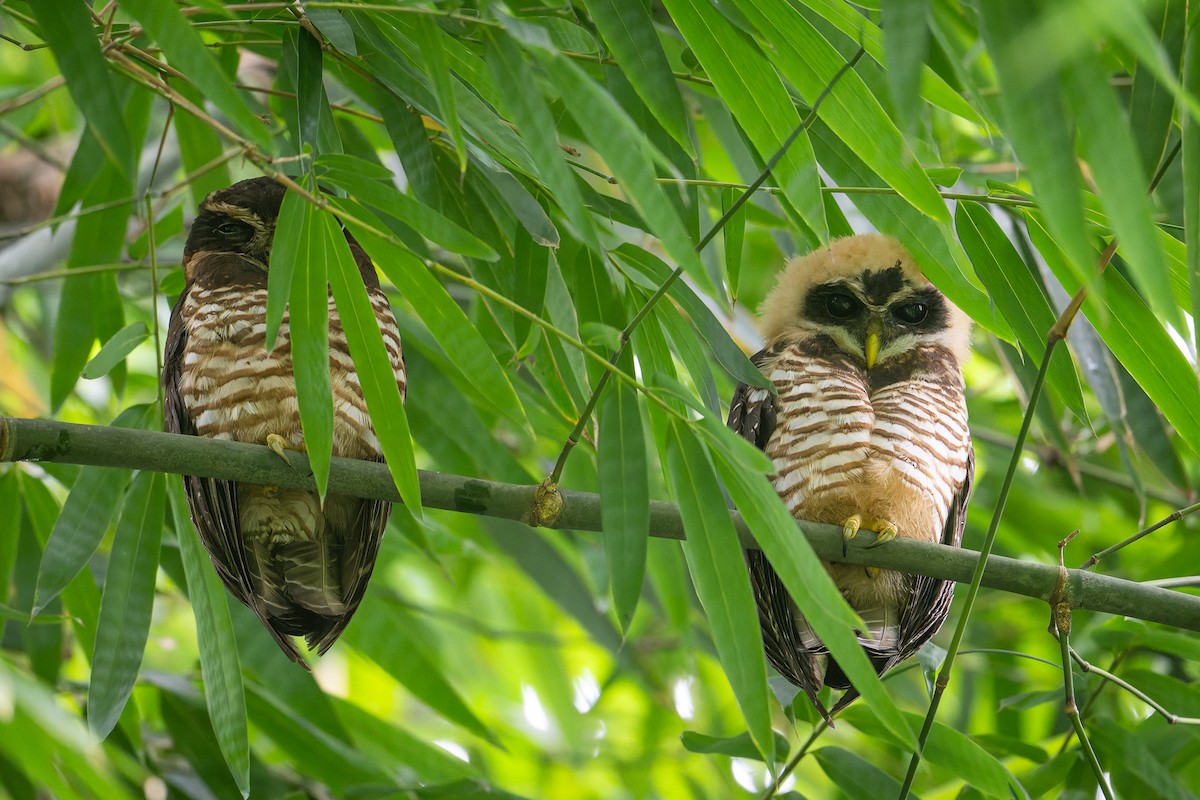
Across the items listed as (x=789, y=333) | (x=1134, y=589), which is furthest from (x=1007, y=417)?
(x=1134, y=589)

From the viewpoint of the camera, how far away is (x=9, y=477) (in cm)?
205

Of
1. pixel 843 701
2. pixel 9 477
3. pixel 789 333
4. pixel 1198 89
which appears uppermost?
pixel 1198 89

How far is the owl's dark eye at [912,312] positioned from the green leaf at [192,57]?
4.32ft

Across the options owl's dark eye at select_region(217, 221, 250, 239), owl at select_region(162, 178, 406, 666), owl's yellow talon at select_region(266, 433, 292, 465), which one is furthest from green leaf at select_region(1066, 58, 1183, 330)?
owl's dark eye at select_region(217, 221, 250, 239)

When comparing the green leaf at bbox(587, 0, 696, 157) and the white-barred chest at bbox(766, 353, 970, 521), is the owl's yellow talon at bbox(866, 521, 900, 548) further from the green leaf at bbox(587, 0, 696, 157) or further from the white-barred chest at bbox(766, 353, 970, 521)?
the green leaf at bbox(587, 0, 696, 157)

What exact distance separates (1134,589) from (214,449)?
1.08 meters

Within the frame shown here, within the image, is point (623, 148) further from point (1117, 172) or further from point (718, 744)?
point (718, 744)

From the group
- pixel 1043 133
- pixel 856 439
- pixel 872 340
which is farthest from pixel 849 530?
pixel 1043 133

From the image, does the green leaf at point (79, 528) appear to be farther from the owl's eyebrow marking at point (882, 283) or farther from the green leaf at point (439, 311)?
the owl's eyebrow marking at point (882, 283)

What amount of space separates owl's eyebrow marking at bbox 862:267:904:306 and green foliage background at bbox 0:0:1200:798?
0.18m

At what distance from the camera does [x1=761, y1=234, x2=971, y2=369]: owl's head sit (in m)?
2.11

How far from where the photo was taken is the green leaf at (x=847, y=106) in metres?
1.36

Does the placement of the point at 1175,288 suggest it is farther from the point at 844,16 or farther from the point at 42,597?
the point at 42,597

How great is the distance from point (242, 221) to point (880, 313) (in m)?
1.11
